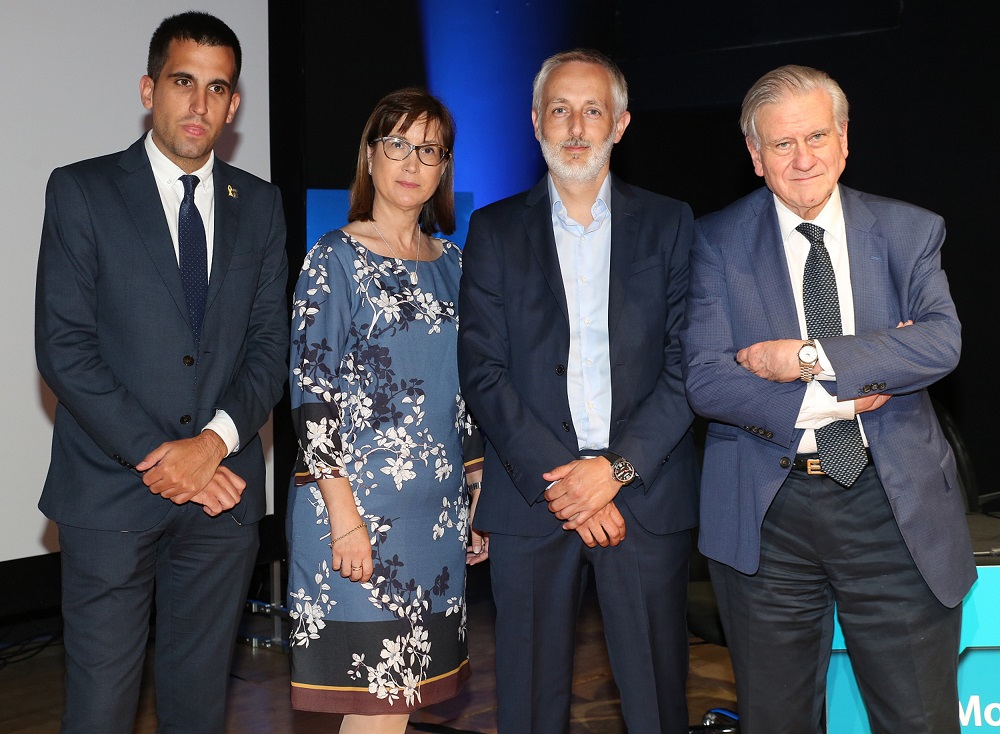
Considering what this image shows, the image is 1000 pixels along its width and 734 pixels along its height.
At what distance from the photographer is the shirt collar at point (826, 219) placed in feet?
8.65

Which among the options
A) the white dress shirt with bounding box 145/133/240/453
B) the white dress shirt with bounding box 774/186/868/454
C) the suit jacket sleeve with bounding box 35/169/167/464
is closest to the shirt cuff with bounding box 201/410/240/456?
the white dress shirt with bounding box 145/133/240/453

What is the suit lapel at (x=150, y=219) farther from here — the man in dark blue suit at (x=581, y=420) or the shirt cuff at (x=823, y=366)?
the shirt cuff at (x=823, y=366)

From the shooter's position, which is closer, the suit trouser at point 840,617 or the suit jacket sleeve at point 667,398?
the suit trouser at point 840,617

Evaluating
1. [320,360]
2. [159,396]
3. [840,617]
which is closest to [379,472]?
[320,360]

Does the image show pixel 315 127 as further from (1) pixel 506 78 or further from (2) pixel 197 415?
(2) pixel 197 415

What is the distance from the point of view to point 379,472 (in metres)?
2.77

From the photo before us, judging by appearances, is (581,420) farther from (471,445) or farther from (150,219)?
(150,219)

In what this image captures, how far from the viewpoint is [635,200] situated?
2.92m

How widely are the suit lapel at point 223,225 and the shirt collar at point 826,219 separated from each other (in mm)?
1426

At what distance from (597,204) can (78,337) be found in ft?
4.51

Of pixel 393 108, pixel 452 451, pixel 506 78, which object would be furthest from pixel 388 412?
pixel 506 78

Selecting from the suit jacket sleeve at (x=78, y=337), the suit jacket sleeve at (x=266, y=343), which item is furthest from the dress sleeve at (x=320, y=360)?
the suit jacket sleeve at (x=78, y=337)

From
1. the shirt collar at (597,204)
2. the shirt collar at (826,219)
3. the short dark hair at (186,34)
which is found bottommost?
the shirt collar at (826,219)

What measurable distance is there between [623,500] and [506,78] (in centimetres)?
367
